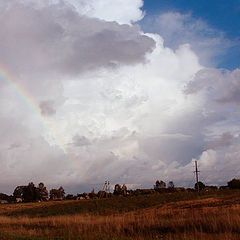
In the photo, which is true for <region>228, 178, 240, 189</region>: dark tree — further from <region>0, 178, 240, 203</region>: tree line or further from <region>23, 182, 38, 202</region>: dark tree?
<region>23, 182, 38, 202</region>: dark tree

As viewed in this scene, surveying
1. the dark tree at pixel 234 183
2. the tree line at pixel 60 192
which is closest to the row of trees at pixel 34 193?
the tree line at pixel 60 192

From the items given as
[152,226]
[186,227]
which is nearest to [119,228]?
[152,226]

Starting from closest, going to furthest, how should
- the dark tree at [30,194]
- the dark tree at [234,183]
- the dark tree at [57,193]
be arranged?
the dark tree at [234,183]
the dark tree at [30,194]
the dark tree at [57,193]

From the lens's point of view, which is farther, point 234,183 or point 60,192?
point 60,192

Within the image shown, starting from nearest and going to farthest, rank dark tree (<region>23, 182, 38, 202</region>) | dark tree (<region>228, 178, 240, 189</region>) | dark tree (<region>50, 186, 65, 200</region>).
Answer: dark tree (<region>228, 178, 240, 189</region>) → dark tree (<region>23, 182, 38, 202</region>) → dark tree (<region>50, 186, 65, 200</region>)

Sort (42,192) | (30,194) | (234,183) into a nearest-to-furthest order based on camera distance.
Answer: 1. (234,183)
2. (30,194)
3. (42,192)

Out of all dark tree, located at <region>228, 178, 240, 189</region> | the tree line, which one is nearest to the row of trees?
the tree line

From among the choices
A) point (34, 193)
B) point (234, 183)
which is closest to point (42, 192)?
point (34, 193)

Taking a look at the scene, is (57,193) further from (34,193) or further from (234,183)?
(234,183)

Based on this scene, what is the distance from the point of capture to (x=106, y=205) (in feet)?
221

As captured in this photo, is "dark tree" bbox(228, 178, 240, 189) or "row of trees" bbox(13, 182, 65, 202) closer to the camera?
"dark tree" bbox(228, 178, 240, 189)

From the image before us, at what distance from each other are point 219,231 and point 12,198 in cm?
17770

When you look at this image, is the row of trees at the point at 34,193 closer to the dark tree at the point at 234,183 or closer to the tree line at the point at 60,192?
the tree line at the point at 60,192

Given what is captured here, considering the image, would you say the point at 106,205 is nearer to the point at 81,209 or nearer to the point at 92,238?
the point at 81,209
